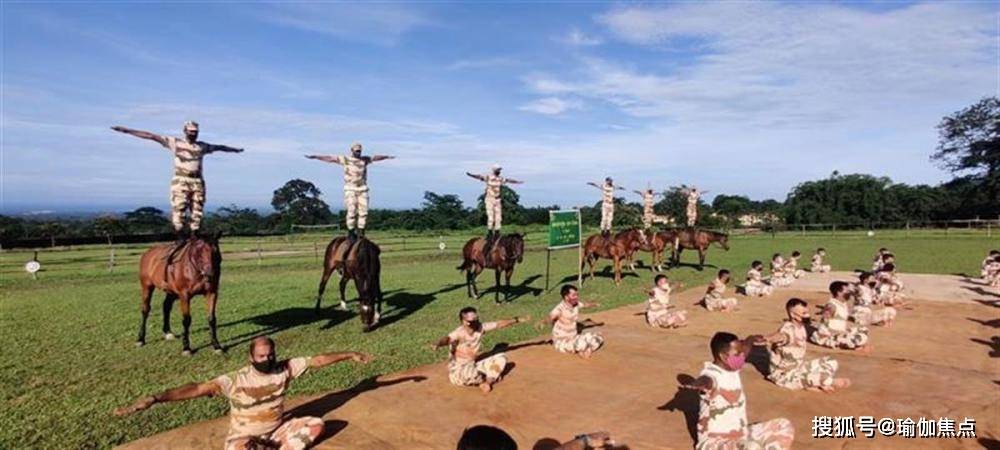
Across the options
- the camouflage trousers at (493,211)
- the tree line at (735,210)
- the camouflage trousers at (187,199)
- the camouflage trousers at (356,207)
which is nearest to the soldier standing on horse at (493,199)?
the camouflage trousers at (493,211)

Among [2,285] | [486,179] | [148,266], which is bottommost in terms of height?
[2,285]

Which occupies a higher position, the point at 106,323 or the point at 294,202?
the point at 294,202

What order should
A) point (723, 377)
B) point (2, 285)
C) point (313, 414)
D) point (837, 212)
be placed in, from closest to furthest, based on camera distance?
1. point (723, 377)
2. point (313, 414)
3. point (2, 285)
4. point (837, 212)

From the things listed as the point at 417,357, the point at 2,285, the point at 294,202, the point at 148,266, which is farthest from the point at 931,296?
the point at 294,202

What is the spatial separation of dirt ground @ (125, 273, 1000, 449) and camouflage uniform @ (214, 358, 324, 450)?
438 mm

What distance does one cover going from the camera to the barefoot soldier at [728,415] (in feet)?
17.0

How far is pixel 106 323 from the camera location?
43.7 ft

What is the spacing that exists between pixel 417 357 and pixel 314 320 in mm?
5228

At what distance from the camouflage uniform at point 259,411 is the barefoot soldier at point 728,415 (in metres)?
3.86

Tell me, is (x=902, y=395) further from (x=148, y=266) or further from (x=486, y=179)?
(x=148, y=266)

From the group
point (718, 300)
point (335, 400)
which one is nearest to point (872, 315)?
point (718, 300)

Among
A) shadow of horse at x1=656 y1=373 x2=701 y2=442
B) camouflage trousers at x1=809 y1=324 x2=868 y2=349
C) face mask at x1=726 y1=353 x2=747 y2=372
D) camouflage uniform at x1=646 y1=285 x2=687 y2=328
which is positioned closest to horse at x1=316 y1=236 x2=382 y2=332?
camouflage uniform at x1=646 y1=285 x2=687 y2=328

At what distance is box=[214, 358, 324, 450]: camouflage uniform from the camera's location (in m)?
5.47

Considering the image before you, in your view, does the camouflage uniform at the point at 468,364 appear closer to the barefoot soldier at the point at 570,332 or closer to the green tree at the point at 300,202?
the barefoot soldier at the point at 570,332
